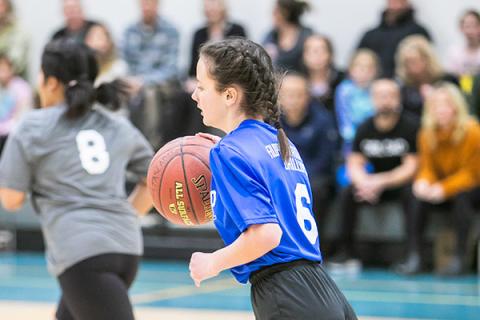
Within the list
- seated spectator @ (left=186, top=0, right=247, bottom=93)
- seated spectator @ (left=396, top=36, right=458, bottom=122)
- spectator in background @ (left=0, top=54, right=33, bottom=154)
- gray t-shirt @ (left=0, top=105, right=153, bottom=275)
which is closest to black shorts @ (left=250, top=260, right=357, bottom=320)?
gray t-shirt @ (left=0, top=105, right=153, bottom=275)

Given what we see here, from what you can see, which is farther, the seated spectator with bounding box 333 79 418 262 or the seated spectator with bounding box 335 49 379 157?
the seated spectator with bounding box 335 49 379 157

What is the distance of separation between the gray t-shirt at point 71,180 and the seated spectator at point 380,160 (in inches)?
191

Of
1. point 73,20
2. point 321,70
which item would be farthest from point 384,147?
point 73,20

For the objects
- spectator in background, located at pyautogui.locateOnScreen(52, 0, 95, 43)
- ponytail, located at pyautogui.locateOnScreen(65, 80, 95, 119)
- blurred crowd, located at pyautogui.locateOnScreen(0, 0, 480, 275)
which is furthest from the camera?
spectator in background, located at pyautogui.locateOnScreen(52, 0, 95, 43)

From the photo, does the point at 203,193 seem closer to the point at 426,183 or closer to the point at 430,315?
the point at 430,315

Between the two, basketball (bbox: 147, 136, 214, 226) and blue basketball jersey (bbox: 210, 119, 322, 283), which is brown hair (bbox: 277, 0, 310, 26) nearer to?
basketball (bbox: 147, 136, 214, 226)

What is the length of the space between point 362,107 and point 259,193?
661 centimetres

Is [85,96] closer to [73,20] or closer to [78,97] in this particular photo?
[78,97]

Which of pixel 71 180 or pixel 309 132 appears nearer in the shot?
pixel 71 180

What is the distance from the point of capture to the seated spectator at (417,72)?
8.88 meters

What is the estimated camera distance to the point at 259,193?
109 inches

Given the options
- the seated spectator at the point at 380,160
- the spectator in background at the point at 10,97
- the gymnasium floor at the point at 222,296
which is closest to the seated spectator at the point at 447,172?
the seated spectator at the point at 380,160

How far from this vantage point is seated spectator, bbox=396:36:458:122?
8.88m

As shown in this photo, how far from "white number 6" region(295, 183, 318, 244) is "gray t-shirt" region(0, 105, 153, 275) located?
1.22 meters
